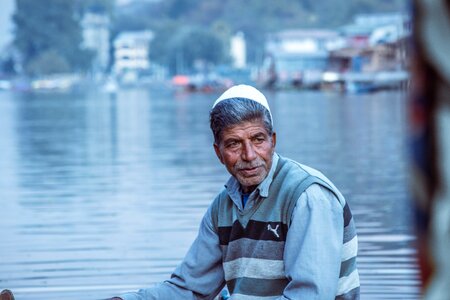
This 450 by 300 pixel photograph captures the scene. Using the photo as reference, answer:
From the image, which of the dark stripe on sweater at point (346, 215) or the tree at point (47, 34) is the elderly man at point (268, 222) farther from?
the tree at point (47, 34)

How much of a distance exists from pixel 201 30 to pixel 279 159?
543 feet

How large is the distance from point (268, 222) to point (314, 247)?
0.25 meters

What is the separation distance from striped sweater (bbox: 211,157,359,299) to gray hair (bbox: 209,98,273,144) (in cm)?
16

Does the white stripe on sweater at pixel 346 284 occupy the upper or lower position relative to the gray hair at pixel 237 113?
lower

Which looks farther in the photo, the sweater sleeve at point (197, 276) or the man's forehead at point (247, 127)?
Answer: the sweater sleeve at point (197, 276)

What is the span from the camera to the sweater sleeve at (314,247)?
2.61 metres

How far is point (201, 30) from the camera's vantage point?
550 feet

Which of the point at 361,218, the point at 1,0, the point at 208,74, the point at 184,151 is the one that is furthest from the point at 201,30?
the point at 361,218

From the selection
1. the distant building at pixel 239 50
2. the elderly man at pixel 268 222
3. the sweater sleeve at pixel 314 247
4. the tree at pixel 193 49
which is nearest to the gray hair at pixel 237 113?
the elderly man at pixel 268 222

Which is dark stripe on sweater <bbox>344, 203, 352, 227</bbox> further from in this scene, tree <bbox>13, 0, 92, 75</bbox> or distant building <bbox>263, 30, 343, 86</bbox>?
tree <bbox>13, 0, 92, 75</bbox>

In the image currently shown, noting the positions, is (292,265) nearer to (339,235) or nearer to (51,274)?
(339,235)

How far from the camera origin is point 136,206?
38.2 ft

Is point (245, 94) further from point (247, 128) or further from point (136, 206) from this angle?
point (136, 206)

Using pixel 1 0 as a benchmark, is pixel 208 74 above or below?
below
